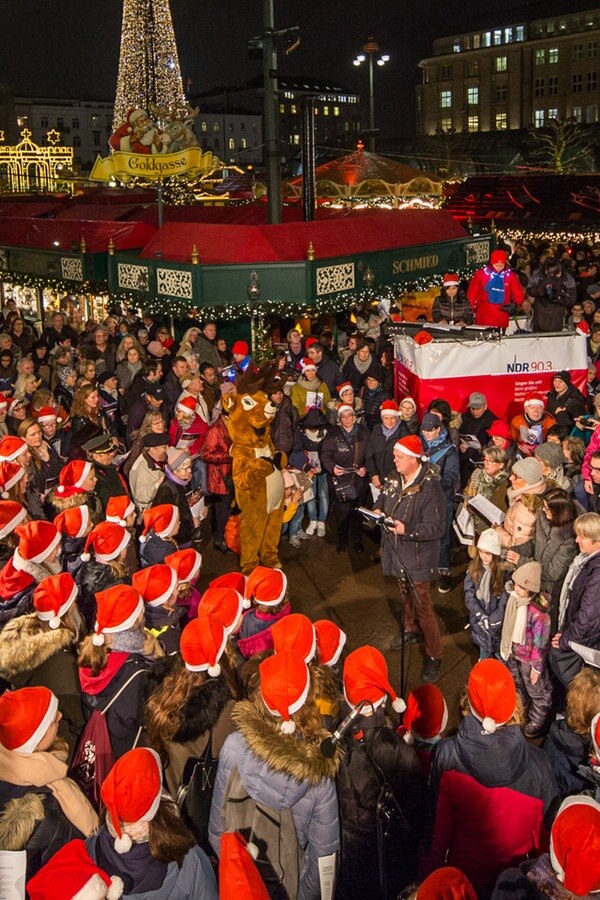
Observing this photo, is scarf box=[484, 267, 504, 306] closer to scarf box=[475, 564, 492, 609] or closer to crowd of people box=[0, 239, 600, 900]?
crowd of people box=[0, 239, 600, 900]

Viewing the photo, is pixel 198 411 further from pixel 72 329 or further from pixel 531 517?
pixel 72 329

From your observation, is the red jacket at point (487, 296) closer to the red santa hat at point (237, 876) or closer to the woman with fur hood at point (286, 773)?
the woman with fur hood at point (286, 773)

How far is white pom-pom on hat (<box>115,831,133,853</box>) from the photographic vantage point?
3189 millimetres

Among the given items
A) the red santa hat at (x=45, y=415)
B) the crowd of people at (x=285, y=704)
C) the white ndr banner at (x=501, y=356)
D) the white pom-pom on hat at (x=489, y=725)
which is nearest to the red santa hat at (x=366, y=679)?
the crowd of people at (x=285, y=704)

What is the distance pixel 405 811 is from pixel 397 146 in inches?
2582

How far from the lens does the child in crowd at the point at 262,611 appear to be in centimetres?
504

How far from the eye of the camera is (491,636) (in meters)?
5.79

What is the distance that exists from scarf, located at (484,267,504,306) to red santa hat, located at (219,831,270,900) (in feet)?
33.9

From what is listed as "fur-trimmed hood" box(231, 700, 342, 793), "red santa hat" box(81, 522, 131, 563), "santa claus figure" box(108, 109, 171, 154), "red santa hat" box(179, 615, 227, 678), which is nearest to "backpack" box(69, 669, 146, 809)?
"red santa hat" box(179, 615, 227, 678)

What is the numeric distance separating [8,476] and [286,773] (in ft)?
14.3

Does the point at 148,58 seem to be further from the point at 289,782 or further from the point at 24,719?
the point at 289,782

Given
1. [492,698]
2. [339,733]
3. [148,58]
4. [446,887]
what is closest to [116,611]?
[339,733]

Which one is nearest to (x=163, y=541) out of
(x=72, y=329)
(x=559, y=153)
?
(x=72, y=329)

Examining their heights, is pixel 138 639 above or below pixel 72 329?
below
